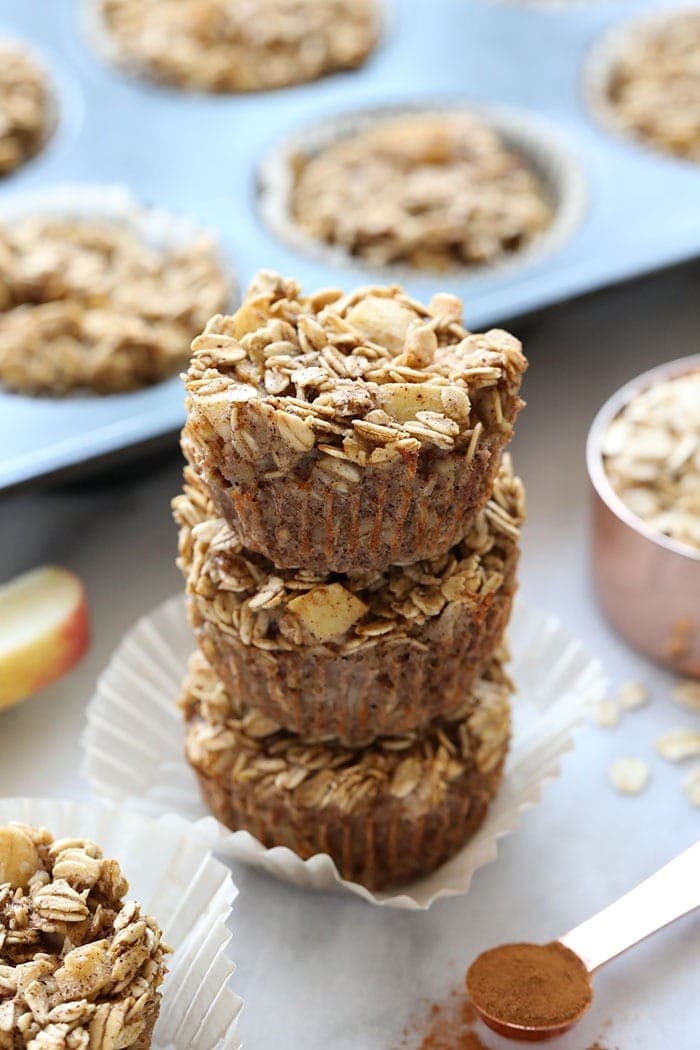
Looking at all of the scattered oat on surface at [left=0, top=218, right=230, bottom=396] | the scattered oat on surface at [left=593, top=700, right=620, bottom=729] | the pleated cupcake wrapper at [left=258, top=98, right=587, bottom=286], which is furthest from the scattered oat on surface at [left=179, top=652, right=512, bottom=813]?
the pleated cupcake wrapper at [left=258, top=98, right=587, bottom=286]

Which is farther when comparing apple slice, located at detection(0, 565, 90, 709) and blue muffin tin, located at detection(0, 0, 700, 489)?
blue muffin tin, located at detection(0, 0, 700, 489)

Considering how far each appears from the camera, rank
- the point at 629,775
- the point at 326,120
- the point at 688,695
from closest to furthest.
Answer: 1. the point at 629,775
2. the point at 688,695
3. the point at 326,120

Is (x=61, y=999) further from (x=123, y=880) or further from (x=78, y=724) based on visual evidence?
(x=78, y=724)

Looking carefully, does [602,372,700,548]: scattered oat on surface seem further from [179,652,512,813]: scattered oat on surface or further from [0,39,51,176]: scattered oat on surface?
[0,39,51,176]: scattered oat on surface

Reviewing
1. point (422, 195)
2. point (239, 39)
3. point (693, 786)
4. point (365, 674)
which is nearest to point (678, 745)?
point (693, 786)

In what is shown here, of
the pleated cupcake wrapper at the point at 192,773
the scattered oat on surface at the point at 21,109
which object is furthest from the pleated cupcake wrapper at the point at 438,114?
the pleated cupcake wrapper at the point at 192,773

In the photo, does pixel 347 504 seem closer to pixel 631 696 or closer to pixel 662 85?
pixel 631 696

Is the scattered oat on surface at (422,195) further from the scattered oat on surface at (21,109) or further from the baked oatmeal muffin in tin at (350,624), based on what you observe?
the baked oatmeal muffin in tin at (350,624)
